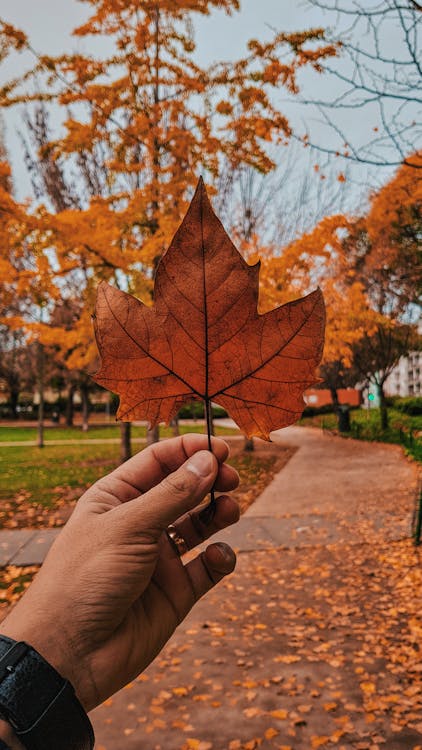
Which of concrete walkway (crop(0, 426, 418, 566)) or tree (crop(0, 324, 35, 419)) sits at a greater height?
tree (crop(0, 324, 35, 419))

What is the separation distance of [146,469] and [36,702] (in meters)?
0.54

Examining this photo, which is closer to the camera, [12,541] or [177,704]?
[177,704]

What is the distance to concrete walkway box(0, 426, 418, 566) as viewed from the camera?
21.2 ft

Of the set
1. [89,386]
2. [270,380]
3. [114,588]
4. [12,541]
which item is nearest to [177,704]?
[114,588]

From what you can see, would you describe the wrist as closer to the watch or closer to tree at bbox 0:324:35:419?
the watch

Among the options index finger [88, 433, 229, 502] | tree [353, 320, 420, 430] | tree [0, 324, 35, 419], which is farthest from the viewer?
tree [0, 324, 35, 419]

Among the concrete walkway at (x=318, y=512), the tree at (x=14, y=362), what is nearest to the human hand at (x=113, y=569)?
the concrete walkway at (x=318, y=512)

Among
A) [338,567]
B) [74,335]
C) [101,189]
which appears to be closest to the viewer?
[338,567]

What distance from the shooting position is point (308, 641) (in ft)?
13.3

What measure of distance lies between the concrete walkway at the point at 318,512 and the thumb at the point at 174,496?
530 cm

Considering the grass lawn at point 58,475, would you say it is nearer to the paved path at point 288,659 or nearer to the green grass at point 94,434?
the paved path at point 288,659

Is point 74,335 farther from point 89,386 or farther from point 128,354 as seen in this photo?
point 89,386

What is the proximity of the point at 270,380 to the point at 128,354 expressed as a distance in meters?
0.26

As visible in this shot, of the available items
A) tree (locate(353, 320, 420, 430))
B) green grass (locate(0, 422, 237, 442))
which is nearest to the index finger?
tree (locate(353, 320, 420, 430))
